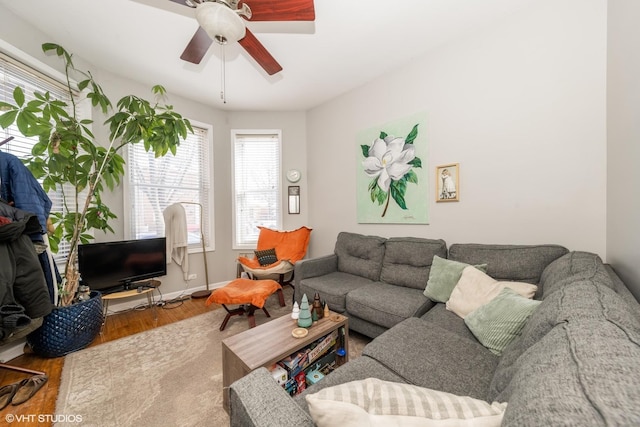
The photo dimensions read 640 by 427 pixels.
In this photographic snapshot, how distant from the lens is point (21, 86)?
80.1 inches

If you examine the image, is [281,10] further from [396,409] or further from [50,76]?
[50,76]

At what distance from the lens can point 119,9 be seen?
1.82 meters

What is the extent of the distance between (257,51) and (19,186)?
2024 millimetres

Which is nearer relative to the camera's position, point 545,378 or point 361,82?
point 545,378

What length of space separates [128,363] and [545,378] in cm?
255

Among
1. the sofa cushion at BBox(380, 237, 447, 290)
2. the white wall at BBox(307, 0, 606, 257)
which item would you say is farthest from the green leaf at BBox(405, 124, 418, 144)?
the sofa cushion at BBox(380, 237, 447, 290)

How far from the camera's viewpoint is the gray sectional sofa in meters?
0.42

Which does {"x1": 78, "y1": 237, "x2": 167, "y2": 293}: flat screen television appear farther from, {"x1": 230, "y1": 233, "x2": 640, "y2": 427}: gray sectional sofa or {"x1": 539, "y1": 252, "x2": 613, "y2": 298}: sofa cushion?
{"x1": 539, "y1": 252, "x2": 613, "y2": 298}: sofa cushion

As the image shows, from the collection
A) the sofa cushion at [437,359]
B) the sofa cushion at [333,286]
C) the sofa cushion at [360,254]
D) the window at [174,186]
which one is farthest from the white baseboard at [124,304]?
the sofa cushion at [437,359]

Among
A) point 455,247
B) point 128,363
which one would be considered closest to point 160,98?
point 128,363

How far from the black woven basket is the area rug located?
100 millimetres

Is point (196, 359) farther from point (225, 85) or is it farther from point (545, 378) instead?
point (225, 85)

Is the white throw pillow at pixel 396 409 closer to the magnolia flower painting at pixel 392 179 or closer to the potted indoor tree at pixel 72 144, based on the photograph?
the magnolia flower painting at pixel 392 179

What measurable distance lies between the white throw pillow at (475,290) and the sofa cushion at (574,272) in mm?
125
